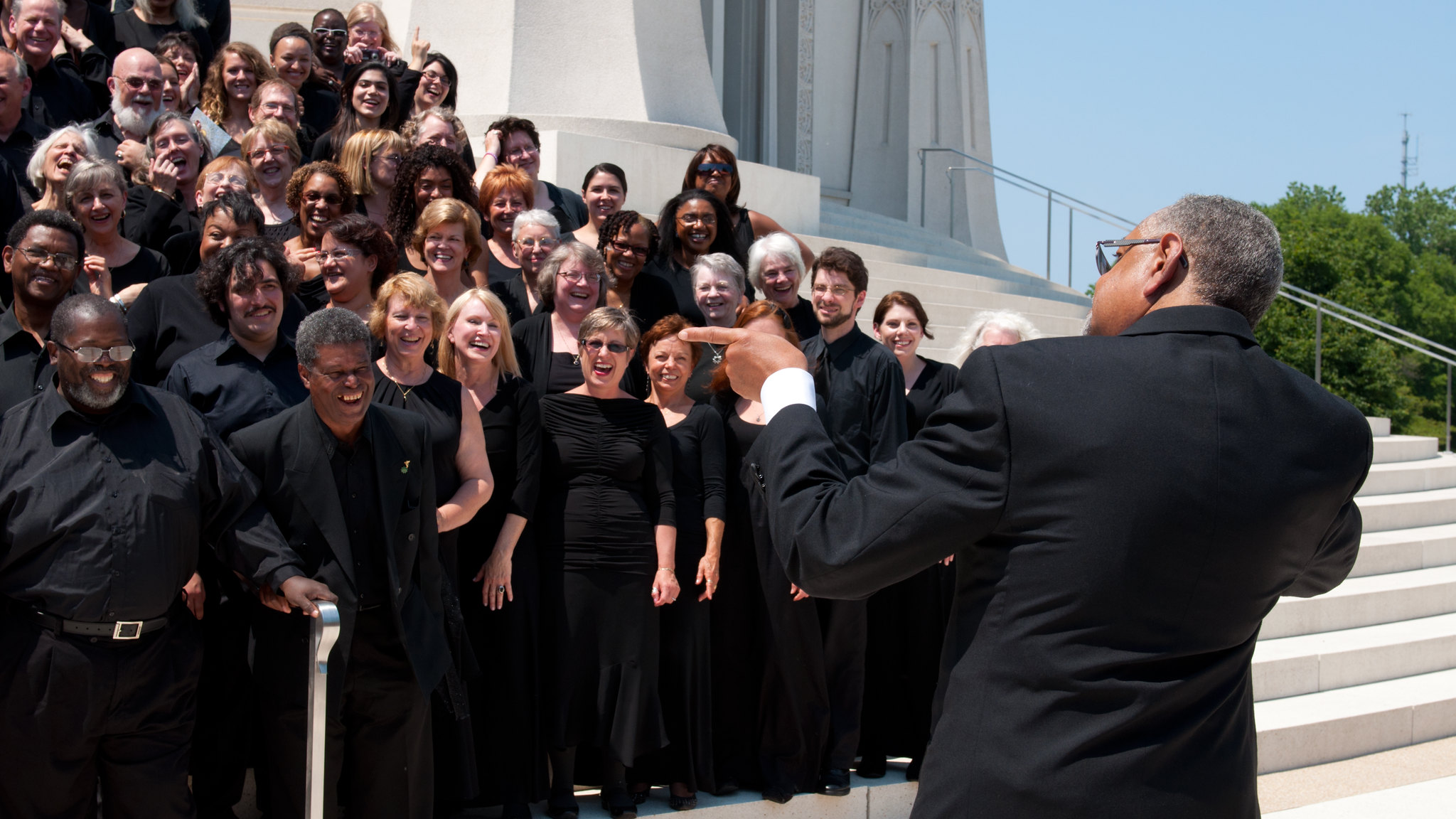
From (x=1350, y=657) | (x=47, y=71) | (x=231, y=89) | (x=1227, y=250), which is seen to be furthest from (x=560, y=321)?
(x=1350, y=657)

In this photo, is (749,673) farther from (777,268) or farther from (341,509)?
(341,509)

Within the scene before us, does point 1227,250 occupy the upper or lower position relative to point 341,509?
upper

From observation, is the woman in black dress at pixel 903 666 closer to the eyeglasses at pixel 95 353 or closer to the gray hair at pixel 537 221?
the gray hair at pixel 537 221

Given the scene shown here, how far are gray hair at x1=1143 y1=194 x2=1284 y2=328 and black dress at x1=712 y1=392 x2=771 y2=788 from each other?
3.10m

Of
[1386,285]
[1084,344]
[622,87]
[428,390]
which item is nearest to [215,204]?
[428,390]

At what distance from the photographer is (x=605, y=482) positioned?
468cm

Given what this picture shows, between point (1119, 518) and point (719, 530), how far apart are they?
3.15 m

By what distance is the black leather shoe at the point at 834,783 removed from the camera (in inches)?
192

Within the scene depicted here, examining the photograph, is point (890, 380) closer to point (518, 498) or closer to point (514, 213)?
point (518, 498)

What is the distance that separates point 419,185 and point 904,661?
9.66 ft

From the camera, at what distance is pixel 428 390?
4.29 m

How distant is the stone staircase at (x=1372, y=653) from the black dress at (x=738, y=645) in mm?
2425

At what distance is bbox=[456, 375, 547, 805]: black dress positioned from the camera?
14.6 feet

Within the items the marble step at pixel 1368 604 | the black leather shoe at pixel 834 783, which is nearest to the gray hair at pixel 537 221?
the black leather shoe at pixel 834 783
